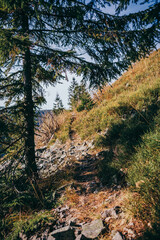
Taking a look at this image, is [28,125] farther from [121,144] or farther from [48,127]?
[48,127]

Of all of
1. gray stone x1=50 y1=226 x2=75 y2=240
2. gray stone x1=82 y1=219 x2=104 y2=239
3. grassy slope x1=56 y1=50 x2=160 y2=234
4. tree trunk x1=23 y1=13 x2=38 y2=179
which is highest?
tree trunk x1=23 y1=13 x2=38 y2=179

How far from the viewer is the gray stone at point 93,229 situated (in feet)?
4.80

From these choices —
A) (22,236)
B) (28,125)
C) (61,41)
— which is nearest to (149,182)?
(22,236)

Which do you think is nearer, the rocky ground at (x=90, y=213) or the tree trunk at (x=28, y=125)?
the rocky ground at (x=90, y=213)

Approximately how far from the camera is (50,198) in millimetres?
2617

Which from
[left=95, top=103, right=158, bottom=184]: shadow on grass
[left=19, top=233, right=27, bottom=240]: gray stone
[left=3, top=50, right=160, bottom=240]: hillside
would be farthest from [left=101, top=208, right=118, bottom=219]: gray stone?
[left=19, top=233, right=27, bottom=240]: gray stone

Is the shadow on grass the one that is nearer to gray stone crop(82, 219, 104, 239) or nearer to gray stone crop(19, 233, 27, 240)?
gray stone crop(82, 219, 104, 239)

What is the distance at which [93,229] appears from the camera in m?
1.55

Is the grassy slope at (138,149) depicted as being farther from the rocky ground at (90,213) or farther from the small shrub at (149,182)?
the rocky ground at (90,213)

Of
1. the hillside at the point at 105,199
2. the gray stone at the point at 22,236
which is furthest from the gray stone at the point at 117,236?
the gray stone at the point at 22,236

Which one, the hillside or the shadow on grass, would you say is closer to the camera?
the hillside

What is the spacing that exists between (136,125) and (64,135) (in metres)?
4.33

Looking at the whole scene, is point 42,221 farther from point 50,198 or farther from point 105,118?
point 105,118

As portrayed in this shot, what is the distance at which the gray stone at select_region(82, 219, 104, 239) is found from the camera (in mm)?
1464
